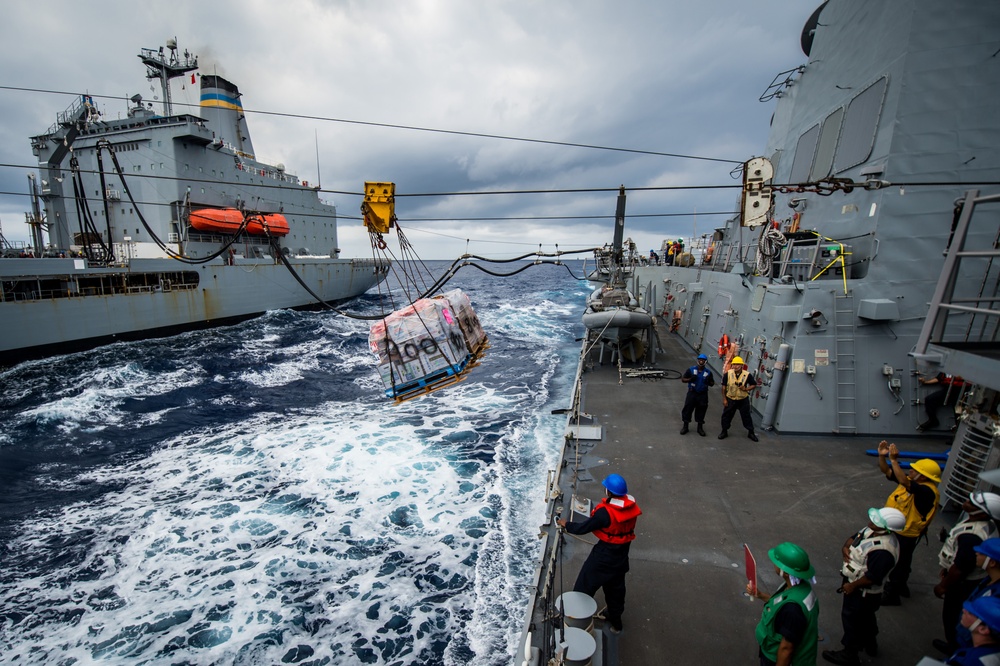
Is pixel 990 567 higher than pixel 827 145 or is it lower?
lower

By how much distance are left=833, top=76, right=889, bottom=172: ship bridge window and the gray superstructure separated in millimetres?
30

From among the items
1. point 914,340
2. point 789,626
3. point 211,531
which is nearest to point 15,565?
point 211,531

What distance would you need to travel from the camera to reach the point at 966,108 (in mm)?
7387

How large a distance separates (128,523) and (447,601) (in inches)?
259

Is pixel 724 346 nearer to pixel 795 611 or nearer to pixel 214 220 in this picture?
pixel 795 611

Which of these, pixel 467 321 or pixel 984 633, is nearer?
pixel 984 633

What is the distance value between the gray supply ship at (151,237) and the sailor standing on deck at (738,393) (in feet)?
46.0

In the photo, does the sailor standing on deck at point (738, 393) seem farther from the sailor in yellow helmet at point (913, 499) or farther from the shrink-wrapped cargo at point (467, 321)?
the shrink-wrapped cargo at point (467, 321)

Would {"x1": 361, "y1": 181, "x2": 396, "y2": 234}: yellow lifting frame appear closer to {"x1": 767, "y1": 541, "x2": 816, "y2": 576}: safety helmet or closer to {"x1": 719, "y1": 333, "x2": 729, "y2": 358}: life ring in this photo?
{"x1": 767, "y1": 541, "x2": 816, "y2": 576}: safety helmet

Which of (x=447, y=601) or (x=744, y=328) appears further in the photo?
(x=744, y=328)

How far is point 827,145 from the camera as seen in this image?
9.91m

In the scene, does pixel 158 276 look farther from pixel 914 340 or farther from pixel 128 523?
pixel 914 340

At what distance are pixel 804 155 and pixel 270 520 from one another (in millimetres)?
14127

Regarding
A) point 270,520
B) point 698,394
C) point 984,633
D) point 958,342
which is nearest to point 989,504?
point 958,342
